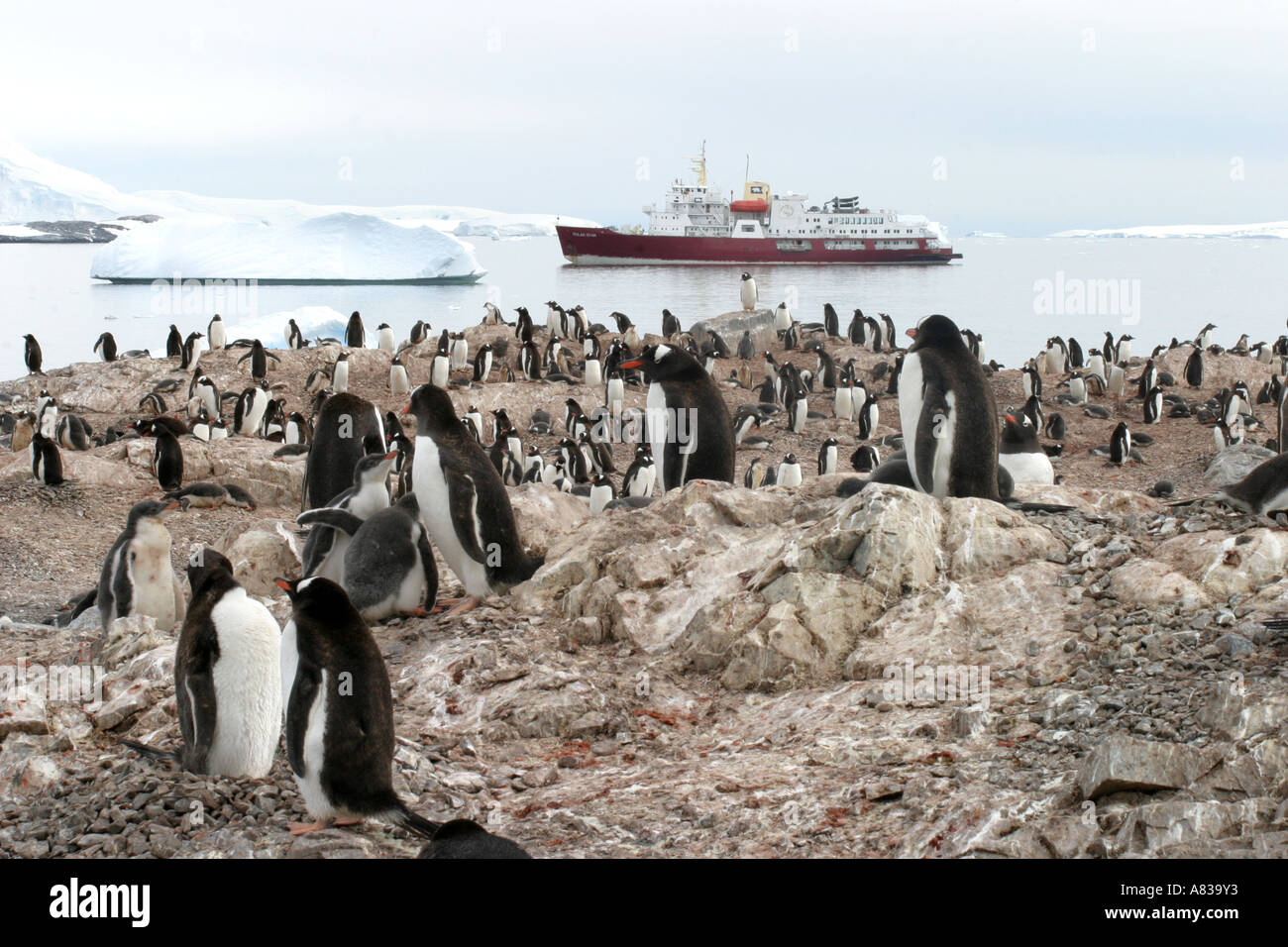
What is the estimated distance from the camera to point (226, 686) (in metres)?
4.05

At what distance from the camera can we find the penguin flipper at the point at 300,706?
3656 millimetres

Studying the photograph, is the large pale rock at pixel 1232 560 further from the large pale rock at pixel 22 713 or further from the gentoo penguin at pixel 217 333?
the gentoo penguin at pixel 217 333

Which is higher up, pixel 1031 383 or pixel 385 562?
pixel 1031 383

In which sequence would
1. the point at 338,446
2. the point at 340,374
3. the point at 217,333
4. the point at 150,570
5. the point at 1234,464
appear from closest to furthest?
1. the point at 150,570
2. the point at 338,446
3. the point at 1234,464
4. the point at 340,374
5. the point at 217,333

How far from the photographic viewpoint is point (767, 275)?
6366 cm

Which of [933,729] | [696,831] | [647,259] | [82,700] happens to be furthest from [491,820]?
[647,259]

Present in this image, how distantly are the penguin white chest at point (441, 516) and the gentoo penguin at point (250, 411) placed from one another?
10.3 metres

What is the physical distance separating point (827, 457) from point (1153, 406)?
19.4 feet

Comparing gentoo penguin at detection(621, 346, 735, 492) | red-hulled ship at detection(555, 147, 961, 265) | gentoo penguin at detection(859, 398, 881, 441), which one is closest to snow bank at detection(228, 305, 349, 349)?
gentoo penguin at detection(859, 398, 881, 441)

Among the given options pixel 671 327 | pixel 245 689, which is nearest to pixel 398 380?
pixel 671 327

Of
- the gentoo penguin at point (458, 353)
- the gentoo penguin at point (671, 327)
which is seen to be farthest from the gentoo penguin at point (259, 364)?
the gentoo penguin at point (671, 327)

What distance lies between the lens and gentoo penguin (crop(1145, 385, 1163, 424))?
1697 cm

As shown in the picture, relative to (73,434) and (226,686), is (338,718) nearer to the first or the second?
(226,686)

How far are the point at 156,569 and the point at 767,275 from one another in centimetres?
5915
